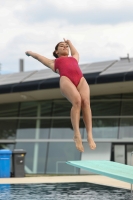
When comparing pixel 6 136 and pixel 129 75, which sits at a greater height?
pixel 129 75

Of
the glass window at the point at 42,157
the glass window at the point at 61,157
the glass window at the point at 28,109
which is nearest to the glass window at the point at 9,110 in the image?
the glass window at the point at 28,109

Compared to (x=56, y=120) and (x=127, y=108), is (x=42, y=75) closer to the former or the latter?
(x=56, y=120)

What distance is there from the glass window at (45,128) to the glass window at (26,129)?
0.37 metres

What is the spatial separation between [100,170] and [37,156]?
48.1ft

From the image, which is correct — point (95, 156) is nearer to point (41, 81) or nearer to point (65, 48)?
point (41, 81)

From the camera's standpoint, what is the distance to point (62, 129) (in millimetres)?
21719

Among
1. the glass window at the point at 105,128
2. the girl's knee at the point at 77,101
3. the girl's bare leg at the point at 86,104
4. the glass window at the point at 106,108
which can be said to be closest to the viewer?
the girl's knee at the point at 77,101

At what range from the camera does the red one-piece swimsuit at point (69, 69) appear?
6922 mm

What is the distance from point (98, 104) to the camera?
71.3 ft

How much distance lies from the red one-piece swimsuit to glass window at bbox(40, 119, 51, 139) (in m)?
14.8

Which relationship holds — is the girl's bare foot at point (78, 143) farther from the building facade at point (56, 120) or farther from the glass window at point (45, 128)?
the glass window at point (45, 128)

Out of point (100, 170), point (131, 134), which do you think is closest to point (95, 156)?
point (131, 134)

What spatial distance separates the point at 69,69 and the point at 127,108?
14.5m

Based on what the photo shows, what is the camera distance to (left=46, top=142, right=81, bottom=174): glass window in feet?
69.6
